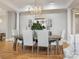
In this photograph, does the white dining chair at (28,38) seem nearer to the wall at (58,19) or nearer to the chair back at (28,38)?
the chair back at (28,38)

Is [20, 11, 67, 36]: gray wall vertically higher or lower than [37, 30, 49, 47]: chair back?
higher

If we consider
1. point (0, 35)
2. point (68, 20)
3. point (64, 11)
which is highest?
point (64, 11)

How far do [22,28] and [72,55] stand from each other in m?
9.08

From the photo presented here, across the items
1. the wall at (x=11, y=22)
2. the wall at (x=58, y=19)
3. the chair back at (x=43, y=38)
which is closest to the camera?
the chair back at (x=43, y=38)

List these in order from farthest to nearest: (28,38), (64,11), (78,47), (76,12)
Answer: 1. (64,11)
2. (76,12)
3. (28,38)
4. (78,47)

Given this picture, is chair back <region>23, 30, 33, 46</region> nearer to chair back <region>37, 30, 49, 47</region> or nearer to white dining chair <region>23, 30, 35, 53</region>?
white dining chair <region>23, 30, 35, 53</region>

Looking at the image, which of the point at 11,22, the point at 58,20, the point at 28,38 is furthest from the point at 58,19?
the point at 28,38

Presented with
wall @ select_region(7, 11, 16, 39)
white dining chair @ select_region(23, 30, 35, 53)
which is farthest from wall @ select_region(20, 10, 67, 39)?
white dining chair @ select_region(23, 30, 35, 53)

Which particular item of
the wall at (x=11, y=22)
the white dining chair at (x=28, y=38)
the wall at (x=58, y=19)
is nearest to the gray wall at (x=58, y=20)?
the wall at (x=58, y=19)

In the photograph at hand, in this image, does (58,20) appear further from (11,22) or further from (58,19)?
(11,22)

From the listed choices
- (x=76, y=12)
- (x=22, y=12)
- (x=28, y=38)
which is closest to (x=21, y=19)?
(x=22, y=12)

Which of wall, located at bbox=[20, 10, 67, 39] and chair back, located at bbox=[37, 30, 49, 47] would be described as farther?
wall, located at bbox=[20, 10, 67, 39]

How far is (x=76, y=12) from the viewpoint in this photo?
386 inches

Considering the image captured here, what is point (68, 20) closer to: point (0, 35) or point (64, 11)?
point (64, 11)
